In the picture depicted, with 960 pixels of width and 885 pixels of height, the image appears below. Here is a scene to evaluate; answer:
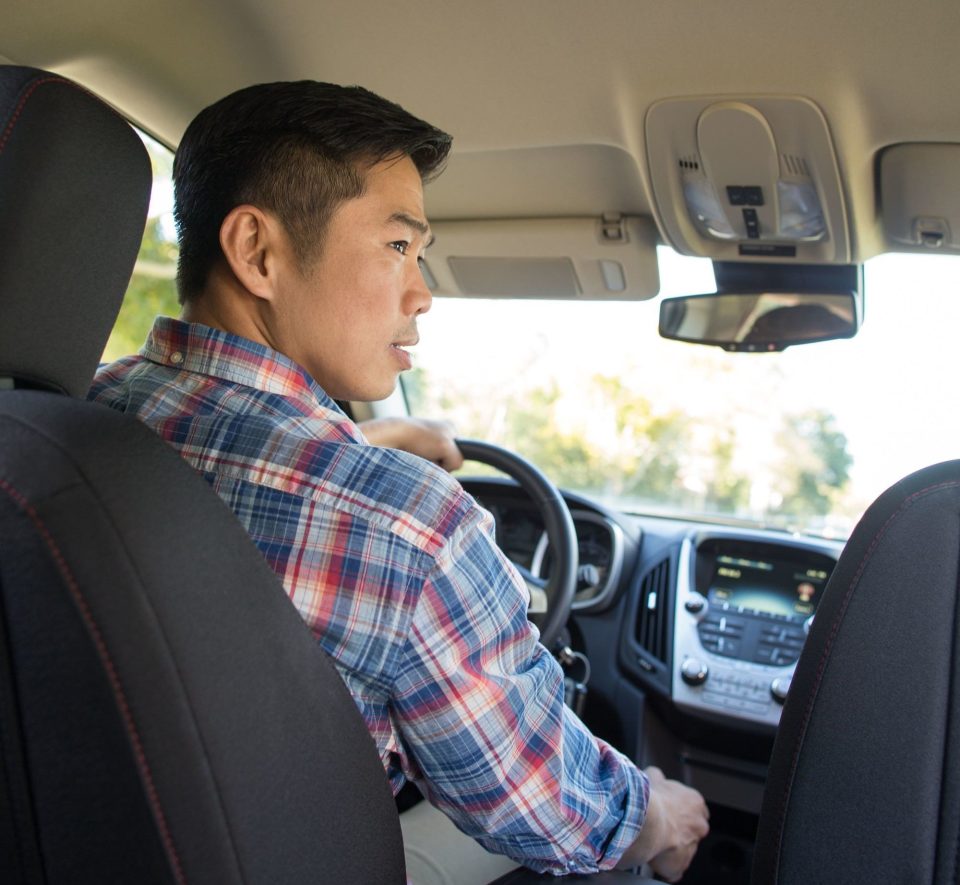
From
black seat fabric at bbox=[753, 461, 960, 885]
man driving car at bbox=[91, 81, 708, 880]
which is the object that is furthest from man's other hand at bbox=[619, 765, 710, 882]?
black seat fabric at bbox=[753, 461, 960, 885]

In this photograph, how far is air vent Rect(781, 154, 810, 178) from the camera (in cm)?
210

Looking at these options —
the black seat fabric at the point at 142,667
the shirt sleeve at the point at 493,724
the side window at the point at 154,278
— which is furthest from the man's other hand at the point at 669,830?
the side window at the point at 154,278

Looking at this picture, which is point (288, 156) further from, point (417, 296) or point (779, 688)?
point (779, 688)

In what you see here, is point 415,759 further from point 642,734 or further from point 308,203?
point 642,734

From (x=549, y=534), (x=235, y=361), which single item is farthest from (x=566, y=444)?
(x=235, y=361)

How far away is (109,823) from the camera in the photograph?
0.99m

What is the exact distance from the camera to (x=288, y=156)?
5.23ft

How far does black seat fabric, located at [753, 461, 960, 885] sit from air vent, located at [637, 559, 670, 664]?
165cm

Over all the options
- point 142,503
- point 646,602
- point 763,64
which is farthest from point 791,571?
point 142,503

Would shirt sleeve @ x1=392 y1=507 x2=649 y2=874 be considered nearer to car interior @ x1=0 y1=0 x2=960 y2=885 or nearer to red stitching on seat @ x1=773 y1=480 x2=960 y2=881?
car interior @ x1=0 y1=0 x2=960 y2=885

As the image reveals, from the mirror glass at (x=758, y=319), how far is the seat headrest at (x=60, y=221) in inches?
67.4

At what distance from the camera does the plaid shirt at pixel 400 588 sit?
127 cm

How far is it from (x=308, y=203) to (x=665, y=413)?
221 cm

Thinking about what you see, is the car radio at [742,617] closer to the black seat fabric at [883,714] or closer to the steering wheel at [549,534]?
the steering wheel at [549,534]
